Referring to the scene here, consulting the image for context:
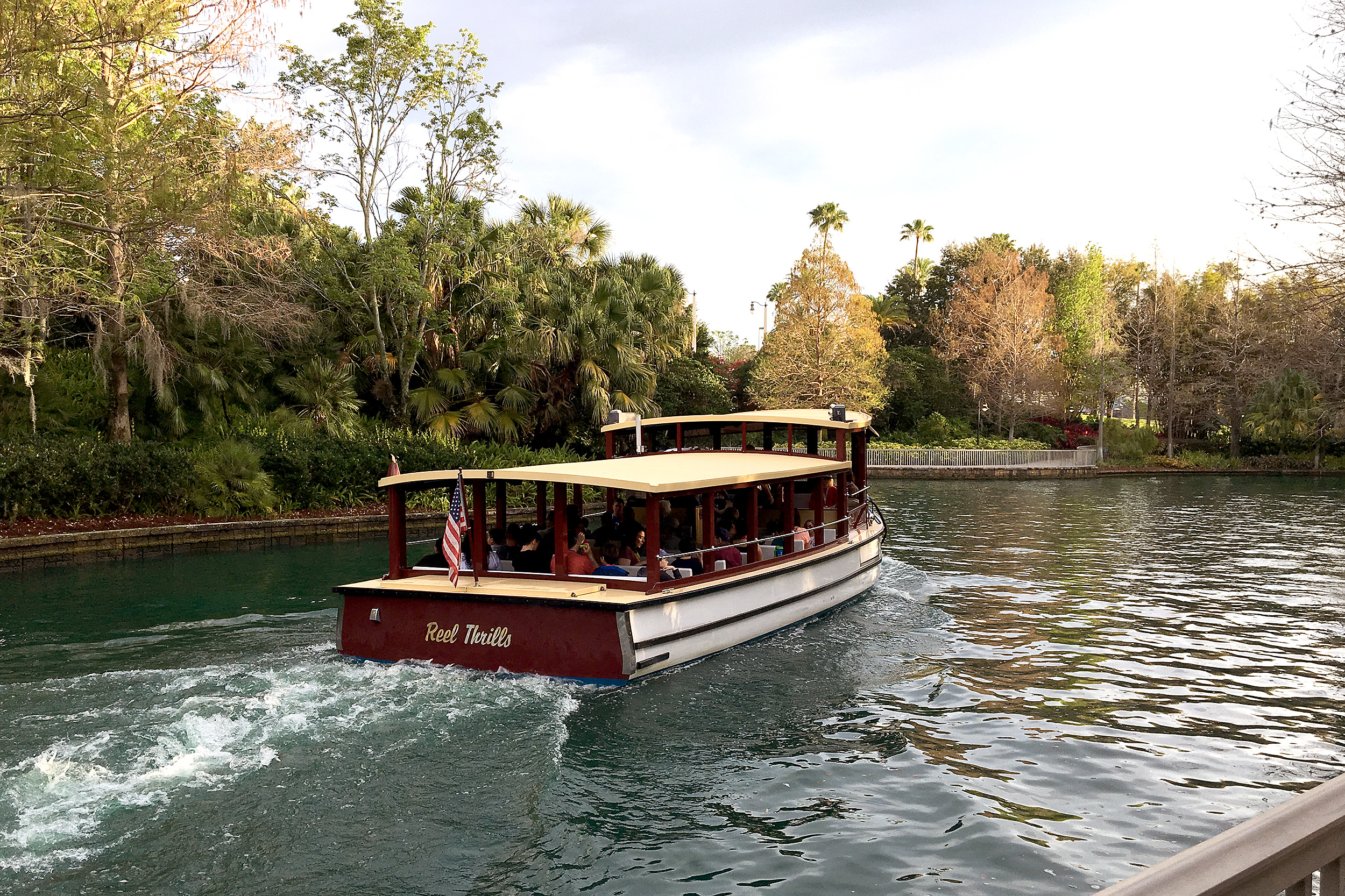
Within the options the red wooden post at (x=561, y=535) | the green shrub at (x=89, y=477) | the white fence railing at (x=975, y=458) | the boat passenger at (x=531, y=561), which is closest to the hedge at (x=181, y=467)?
the green shrub at (x=89, y=477)

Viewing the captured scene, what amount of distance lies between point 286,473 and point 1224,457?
47.1 meters

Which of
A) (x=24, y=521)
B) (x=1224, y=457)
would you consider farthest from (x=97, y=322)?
(x=1224, y=457)

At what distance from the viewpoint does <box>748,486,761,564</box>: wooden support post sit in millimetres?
13852

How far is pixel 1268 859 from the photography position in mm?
2148

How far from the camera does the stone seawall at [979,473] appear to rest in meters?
44.5

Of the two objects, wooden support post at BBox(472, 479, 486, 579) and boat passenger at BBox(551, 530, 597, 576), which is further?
boat passenger at BBox(551, 530, 597, 576)

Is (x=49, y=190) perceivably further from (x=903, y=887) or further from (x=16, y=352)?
(x=903, y=887)

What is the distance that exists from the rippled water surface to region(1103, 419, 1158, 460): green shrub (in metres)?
35.9

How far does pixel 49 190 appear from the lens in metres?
17.9

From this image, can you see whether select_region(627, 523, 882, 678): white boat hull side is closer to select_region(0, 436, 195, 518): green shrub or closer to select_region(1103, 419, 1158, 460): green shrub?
select_region(0, 436, 195, 518): green shrub

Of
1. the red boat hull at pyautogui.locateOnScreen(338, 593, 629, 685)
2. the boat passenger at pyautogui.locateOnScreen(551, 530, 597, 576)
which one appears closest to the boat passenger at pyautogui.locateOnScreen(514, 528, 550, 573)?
the boat passenger at pyautogui.locateOnScreen(551, 530, 597, 576)

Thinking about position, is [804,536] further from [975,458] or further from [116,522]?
[975,458]

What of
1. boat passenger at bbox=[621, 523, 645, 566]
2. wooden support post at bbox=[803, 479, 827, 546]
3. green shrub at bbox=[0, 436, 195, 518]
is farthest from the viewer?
green shrub at bbox=[0, 436, 195, 518]

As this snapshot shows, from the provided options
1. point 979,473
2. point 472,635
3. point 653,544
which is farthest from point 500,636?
point 979,473
